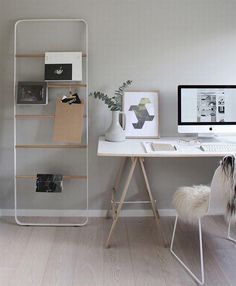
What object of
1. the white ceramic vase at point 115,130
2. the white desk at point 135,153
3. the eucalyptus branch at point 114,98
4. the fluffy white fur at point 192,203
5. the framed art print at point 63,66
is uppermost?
the framed art print at point 63,66

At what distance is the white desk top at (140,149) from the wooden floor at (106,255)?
722mm

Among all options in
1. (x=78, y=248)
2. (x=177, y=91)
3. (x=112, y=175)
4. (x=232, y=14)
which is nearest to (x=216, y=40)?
(x=232, y=14)

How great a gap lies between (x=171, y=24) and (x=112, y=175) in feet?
4.65

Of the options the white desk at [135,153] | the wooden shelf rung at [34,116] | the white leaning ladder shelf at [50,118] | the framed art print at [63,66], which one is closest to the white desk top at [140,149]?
the white desk at [135,153]

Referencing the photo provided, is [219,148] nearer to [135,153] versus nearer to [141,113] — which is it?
[135,153]

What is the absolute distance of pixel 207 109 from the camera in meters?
3.09

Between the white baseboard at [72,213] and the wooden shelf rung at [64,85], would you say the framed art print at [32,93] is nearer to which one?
the wooden shelf rung at [64,85]

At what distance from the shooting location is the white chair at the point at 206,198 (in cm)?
216

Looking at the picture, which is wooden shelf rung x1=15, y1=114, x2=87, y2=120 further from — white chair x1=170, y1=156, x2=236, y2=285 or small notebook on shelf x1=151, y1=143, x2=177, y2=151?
white chair x1=170, y1=156, x2=236, y2=285

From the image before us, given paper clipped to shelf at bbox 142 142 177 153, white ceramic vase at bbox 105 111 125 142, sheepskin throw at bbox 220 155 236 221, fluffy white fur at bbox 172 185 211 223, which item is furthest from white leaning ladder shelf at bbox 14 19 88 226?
sheepskin throw at bbox 220 155 236 221

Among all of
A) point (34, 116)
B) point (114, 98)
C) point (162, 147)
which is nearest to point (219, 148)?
point (162, 147)

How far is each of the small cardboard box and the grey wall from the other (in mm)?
164

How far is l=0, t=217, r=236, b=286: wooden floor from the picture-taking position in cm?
237

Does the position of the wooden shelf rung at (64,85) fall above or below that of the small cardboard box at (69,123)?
above
